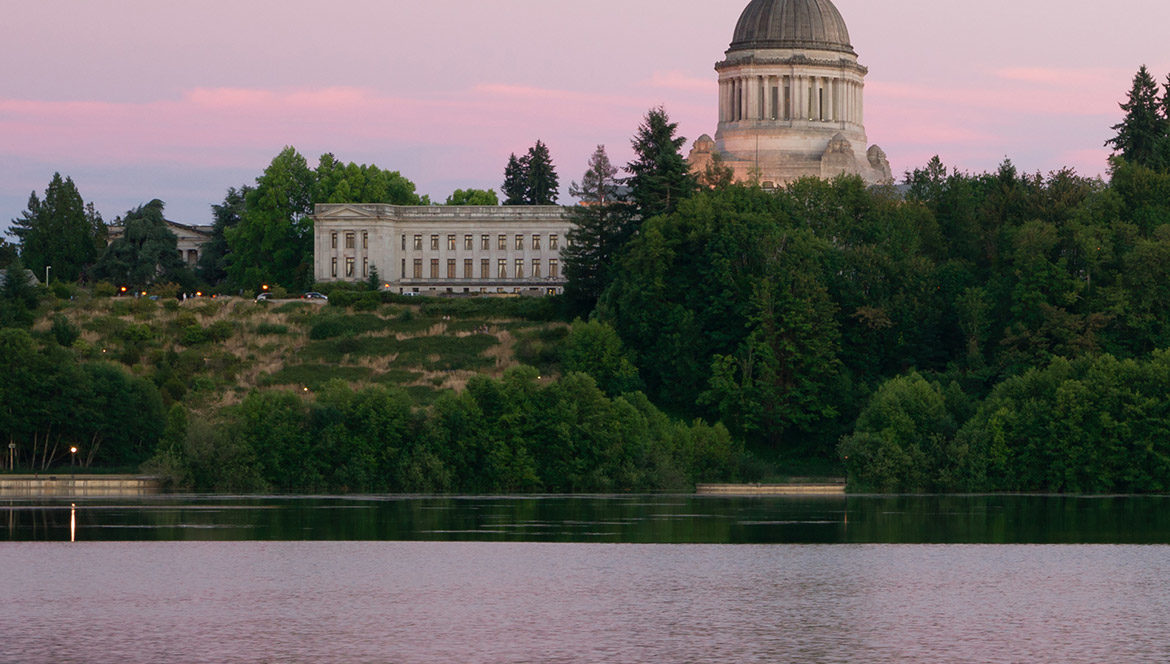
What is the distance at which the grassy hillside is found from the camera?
104 metres

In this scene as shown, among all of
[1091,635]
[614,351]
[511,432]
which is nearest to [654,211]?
[614,351]

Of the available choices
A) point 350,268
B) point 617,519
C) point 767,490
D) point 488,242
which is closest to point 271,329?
point 767,490

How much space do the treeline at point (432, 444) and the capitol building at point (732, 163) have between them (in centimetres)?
7624

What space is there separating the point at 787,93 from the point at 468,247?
30817mm

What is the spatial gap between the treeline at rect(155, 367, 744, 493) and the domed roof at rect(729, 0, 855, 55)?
86.3 metres

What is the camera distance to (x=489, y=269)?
170 meters

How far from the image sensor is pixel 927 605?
137ft

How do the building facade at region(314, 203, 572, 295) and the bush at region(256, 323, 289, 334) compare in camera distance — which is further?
the building facade at region(314, 203, 572, 295)

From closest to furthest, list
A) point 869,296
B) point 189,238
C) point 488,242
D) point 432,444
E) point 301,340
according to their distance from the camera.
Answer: point 432,444 < point 869,296 < point 301,340 < point 488,242 < point 189,238

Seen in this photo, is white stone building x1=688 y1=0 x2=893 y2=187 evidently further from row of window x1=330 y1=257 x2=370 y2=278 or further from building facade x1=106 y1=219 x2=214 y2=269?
building facade x1=106 y1=219 x2=214 y2=269

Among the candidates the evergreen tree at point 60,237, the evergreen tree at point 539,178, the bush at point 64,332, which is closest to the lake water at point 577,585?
the bush at point 64,332

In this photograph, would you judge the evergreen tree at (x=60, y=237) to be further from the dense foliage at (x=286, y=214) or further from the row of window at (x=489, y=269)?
the row of window at (x=489, y=269)

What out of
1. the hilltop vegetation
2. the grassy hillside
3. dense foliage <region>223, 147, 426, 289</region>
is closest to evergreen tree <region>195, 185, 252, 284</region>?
dense foliage <region>223, 147, 426, 289</region>

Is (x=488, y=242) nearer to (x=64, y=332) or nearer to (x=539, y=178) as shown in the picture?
(x=539, y=178)
